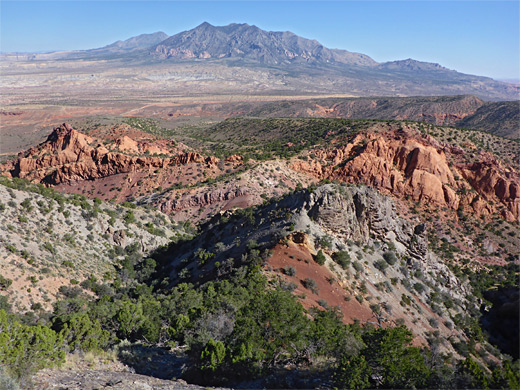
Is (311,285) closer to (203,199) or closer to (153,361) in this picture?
(153,361)

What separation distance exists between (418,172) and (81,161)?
4999 centimetres

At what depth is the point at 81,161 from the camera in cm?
5691

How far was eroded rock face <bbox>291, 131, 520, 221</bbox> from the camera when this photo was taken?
154ft

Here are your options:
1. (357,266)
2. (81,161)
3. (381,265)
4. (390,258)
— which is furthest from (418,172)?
(81,161)

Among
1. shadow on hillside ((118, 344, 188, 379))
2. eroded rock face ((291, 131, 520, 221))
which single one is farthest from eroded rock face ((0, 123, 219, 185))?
shadow on hillside ((118, 344, 188, 379))

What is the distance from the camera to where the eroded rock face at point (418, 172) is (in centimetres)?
4700

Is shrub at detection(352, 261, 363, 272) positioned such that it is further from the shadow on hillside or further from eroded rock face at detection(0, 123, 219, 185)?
eroded rock face at detection(0, 123, 219, 185)

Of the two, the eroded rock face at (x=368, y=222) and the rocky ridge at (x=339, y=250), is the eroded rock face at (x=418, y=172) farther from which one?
the rocky ridge at (x=339, y=250)

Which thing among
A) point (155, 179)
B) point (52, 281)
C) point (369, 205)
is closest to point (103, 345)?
point (52, 281)

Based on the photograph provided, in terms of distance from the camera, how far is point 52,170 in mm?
57719

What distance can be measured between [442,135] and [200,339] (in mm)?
53228

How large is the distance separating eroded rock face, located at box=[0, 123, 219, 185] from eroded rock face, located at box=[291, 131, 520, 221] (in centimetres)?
1917

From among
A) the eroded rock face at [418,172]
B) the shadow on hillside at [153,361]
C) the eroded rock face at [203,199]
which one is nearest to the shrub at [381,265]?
the shadow on hillside at [153,361]

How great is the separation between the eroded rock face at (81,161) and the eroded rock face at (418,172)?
19169 mm
